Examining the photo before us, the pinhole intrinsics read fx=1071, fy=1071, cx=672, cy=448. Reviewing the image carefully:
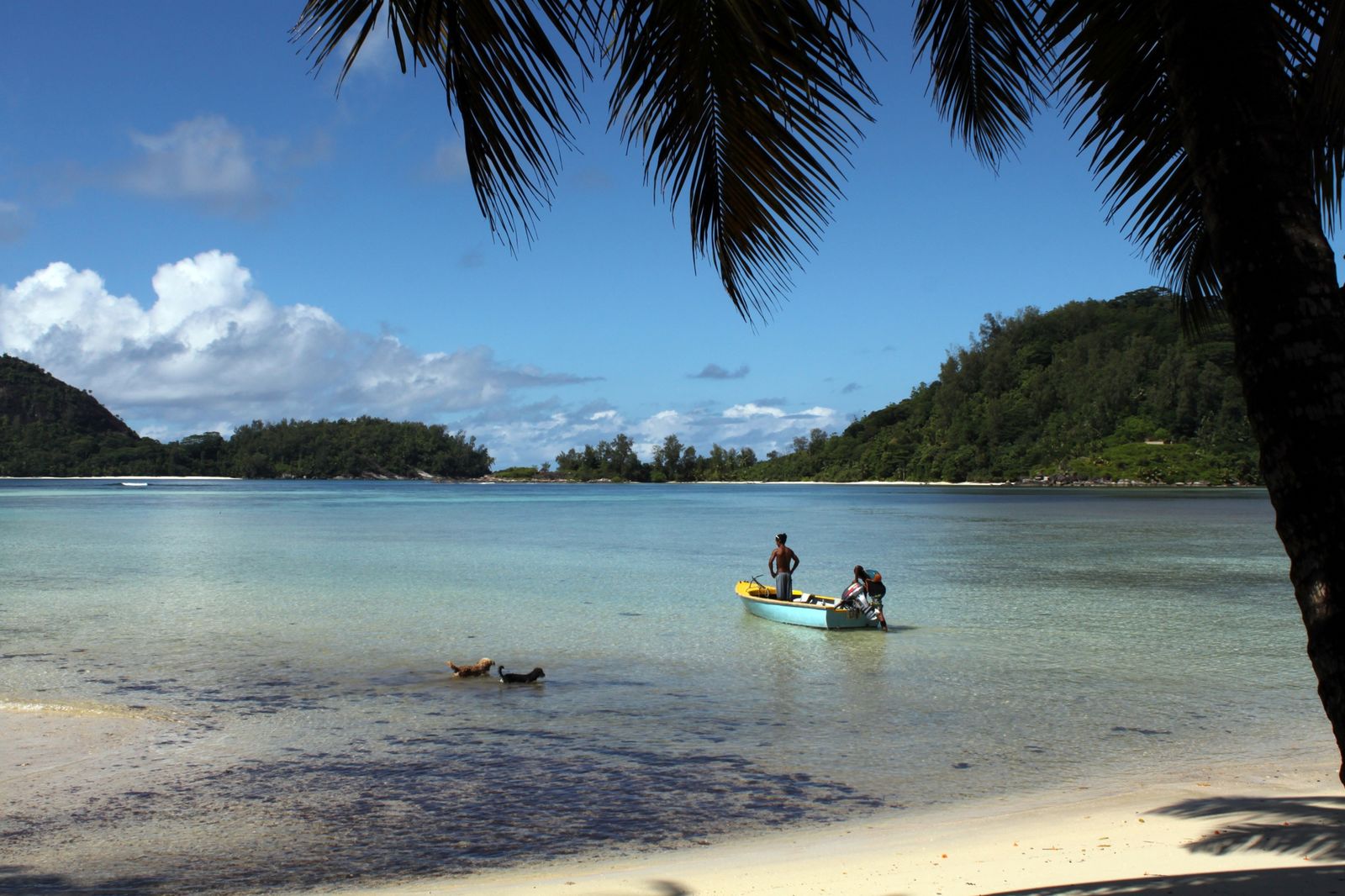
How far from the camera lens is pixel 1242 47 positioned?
3.00 metres

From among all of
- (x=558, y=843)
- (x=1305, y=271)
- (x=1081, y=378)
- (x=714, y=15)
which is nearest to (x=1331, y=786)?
(x=558, y=843)

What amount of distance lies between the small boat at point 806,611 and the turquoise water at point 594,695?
13.3 inches

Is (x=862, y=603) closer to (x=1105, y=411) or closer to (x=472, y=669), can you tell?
(x=472, y=669)

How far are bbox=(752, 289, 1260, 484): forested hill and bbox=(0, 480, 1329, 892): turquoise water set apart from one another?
413 feet

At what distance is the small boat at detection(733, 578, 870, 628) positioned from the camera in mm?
20125

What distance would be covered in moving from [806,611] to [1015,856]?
42.7 ft

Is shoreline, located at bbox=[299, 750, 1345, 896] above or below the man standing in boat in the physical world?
below

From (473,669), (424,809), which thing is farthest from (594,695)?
(424,809)

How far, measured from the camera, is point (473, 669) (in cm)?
1516

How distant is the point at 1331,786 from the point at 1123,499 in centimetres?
10535

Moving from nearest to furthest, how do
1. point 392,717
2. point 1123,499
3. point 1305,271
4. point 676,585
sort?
point 1305,271, point 392,717, point 676,585, point 1123,499

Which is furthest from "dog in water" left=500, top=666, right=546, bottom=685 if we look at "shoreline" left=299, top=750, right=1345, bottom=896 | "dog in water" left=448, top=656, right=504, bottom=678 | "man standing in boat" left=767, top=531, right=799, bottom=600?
"man standing in boat" left=767, top=531, right=799, bottom=600

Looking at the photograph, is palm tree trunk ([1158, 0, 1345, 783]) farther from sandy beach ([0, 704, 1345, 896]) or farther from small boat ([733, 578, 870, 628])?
small boat ([733, 578, 870, 628])

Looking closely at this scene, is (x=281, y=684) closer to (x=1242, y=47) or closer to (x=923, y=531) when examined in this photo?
(x=1242, y=47)
